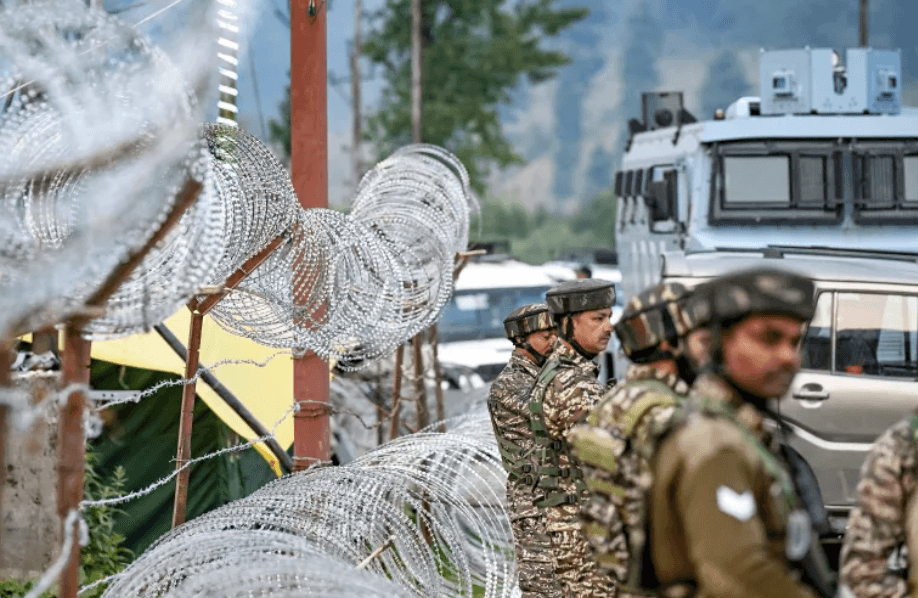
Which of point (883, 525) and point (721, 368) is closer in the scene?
point (721, 368)

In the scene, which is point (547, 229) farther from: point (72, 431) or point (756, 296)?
point (756, 296)

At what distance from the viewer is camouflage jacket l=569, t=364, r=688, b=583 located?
3.46m

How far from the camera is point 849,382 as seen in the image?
8.77 meters

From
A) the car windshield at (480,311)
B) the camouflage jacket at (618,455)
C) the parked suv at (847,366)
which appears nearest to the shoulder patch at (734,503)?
the camouflage jacket at (618,455)

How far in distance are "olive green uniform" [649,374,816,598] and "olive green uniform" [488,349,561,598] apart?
9.51ft

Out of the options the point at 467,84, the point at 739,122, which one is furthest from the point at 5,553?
the point at 467,84

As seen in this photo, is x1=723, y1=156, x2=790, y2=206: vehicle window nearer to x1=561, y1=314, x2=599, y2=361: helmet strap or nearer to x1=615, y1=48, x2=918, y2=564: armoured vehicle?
x1=615, y1=48, x2=918, y2=564: armoured vehicle

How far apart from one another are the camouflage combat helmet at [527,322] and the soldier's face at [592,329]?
2.29 ft

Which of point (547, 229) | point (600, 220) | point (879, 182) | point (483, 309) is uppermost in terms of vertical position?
point (600, 220)

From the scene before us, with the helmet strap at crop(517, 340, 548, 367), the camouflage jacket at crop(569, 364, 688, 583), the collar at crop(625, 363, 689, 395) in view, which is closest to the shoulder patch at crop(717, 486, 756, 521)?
the camouflage jacket at crop(569, 364, 688, 583)

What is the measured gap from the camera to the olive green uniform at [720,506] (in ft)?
9.06

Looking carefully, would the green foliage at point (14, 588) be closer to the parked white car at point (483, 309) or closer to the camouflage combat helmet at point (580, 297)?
the camouflage combat helmet at point (580, 297)

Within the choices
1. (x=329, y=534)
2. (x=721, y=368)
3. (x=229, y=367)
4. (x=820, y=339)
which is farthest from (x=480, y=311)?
(x=721, y=368)

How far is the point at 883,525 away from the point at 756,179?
9051 mm
